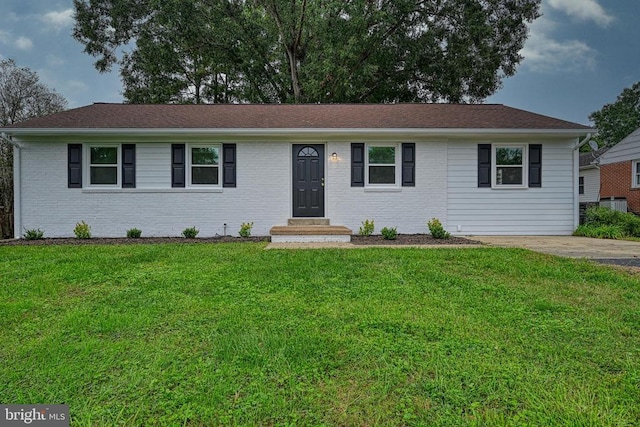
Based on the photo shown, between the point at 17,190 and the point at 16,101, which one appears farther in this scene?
the point at 16,101

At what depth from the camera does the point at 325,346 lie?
2.49 meters

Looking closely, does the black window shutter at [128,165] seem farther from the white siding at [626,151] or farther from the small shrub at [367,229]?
the white siding at [626,151]

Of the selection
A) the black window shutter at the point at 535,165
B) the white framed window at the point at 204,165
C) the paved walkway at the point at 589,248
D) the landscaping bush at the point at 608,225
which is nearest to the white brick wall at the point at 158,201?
the white framed window at the point at 204,165

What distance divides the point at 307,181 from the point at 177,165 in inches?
142

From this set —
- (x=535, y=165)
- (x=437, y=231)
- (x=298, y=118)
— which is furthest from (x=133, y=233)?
(x=535, y=165)

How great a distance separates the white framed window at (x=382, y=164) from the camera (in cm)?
952

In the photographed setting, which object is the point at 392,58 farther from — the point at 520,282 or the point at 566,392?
the point at 566,392

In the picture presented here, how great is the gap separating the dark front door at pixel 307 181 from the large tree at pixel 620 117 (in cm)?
4209

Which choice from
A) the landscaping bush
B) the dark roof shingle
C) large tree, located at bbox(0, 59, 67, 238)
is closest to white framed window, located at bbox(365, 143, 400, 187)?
the dark roof shingle

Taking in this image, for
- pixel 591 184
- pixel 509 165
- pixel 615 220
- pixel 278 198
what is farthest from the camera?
pixel 591 184

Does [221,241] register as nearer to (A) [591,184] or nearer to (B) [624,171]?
(B) [624,171]

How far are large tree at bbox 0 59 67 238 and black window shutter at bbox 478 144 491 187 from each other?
1635cm

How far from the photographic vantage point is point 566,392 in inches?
76.2

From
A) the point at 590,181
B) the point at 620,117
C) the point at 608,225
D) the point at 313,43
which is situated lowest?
the point at 608,225
